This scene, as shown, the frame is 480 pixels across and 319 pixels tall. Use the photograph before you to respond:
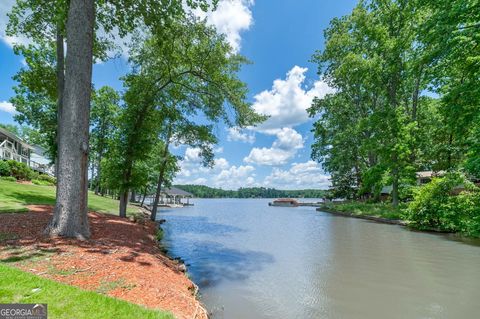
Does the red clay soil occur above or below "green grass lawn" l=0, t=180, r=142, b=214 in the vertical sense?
below

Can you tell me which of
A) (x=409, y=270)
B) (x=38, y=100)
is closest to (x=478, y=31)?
(x=409, y=270)

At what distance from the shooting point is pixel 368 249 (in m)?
11.2

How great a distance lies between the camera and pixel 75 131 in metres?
6.28

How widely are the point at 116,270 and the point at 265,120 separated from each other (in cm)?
947

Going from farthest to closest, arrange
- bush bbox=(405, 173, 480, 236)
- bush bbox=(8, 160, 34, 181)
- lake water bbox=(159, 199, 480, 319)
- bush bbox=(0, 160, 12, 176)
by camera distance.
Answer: bush bbox=(8, 160, 34, 181) < bush bbox=(0, 160, 12, 176) < bush bbox=(405, 173, 480, 236) < lake water bbox=(159, 199, 480, 319)

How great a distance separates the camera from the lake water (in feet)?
17.7

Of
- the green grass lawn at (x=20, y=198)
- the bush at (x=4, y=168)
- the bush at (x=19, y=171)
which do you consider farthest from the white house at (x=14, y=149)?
the green grass lawn at (x=20, y=198)

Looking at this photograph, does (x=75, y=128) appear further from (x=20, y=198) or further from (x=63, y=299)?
(x=20, y=198)

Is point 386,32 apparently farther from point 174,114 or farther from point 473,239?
point 174,114

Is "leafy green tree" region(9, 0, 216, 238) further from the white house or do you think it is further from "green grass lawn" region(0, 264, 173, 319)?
the white house

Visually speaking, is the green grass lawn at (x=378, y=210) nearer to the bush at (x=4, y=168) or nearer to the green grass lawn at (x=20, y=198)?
the green grass lawn at (x=20, y=198)

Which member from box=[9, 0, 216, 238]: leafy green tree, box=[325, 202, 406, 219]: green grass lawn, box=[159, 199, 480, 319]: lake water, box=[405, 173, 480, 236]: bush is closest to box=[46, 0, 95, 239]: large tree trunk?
box=[9, 0, 216, 238]: leafy green tree

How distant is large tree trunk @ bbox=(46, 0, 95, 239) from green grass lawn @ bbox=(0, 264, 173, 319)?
2.63 meters

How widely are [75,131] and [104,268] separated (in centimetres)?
340
